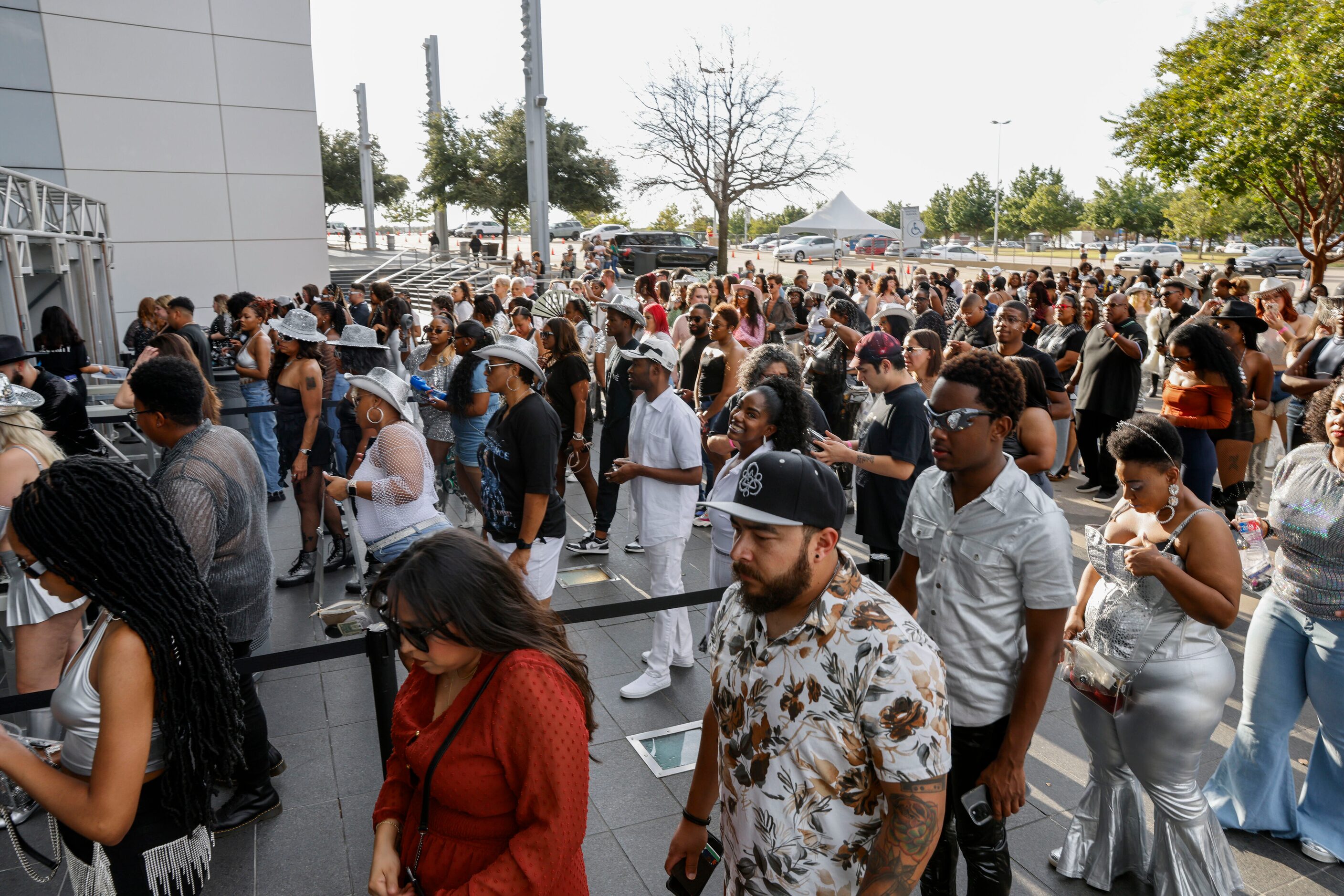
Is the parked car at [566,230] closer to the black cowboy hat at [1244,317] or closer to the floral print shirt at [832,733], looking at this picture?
the black cowboy hat at [1244,317]

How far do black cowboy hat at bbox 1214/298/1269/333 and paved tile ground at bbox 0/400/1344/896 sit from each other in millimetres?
2793

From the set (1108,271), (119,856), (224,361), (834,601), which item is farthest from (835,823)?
(1108,271)

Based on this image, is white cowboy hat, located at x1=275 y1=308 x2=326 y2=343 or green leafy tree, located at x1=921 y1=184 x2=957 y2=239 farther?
green leafy tree, located at x1=921 y1=184 x2=957 y2=239

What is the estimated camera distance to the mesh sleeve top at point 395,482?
459 cm

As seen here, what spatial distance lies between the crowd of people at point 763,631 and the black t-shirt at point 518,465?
0.07 feet

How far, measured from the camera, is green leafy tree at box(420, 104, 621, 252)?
4144 cm

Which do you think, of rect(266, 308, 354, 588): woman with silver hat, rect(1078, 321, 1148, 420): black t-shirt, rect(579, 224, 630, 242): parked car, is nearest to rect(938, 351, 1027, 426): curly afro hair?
rect(266, 308, 354, 588): woman with silver hat

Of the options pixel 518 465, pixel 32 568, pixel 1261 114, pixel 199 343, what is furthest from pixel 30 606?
pixel 1261 114

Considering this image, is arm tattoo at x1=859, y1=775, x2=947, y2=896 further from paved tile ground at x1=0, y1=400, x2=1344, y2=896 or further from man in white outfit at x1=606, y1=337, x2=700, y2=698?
man in white outfit at x1=606, y1=337, x2=700, y2=698

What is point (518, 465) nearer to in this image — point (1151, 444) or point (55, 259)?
point (1151, 444)

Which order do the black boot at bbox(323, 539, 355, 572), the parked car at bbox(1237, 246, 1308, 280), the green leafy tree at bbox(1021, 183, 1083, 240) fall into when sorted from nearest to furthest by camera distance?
the black boot at bbox(323, 539, 355, 572) < the parked car at bbox(1237, 246, 1308, 280) < the green leafy tree at bbox(1021, 183, 1083, 240)

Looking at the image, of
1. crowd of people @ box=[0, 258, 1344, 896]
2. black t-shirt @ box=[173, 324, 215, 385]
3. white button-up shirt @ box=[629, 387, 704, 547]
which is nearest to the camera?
crowd of people @ box=[0, 258, 1344, 896]

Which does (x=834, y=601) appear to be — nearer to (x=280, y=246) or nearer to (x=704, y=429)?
(x=704, y=429)

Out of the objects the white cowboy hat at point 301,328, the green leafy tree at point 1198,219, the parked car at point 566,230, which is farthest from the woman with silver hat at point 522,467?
the green leafy tree at point 1198,219
